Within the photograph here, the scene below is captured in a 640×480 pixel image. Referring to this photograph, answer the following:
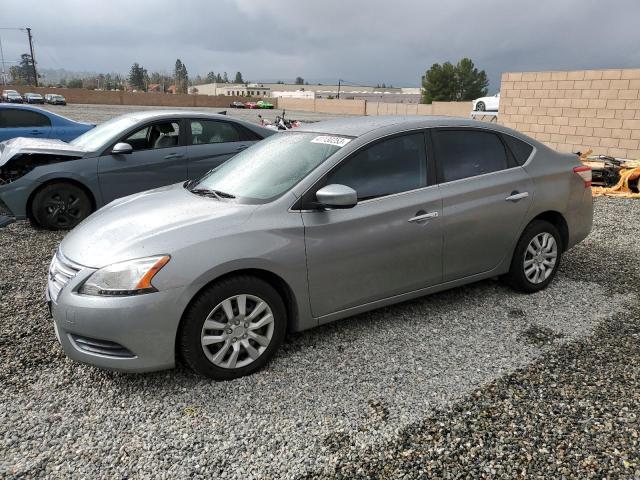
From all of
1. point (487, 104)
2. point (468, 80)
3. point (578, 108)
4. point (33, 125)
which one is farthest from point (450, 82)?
point (33, 125)

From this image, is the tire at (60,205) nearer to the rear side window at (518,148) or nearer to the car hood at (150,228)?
the car hood at (150,228)

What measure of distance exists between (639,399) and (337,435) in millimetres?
1820

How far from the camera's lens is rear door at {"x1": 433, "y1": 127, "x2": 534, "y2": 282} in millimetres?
3879

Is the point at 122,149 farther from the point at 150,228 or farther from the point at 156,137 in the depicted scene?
the point at 150,228

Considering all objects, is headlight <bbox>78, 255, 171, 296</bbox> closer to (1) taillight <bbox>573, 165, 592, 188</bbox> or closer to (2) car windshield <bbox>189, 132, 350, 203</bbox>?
(2) car windshield <bbox>189, 132, 350, 203</bbox>

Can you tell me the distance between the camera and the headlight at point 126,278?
2809 millimetres

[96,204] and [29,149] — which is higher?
[29,149]

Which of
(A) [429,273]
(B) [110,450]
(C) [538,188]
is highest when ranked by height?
(C) [538,188]

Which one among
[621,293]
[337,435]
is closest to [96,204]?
[337,435]

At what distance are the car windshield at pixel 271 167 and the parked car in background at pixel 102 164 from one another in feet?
9.25

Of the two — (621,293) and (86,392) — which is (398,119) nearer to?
(621,293)

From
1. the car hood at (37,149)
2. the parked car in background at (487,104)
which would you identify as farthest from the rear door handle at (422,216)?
the parked car in background at (487,104)

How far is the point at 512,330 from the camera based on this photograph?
3855 millimetres

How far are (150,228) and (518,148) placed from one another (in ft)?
10.3
